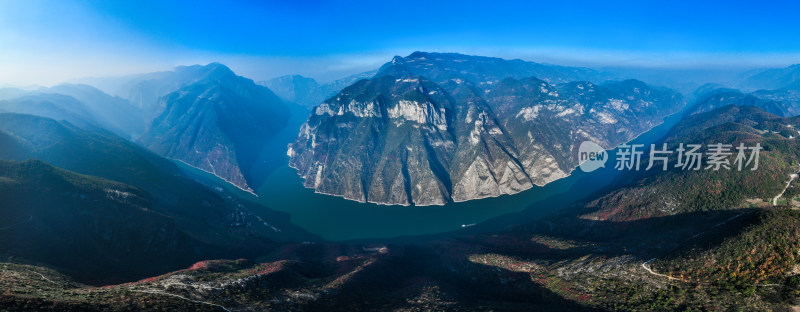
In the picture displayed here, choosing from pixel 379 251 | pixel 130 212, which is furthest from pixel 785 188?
pixel 130 212

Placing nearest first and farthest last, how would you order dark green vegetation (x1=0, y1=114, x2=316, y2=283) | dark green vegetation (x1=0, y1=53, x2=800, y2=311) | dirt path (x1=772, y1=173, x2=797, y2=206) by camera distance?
dark green vegetation (x1=0, y1=53, x2=800, y2=311), dark green vegetation (x1=0, y1=114, x2=316, y2=283), dirt path (x1=772, y1=173, x2=797, y2=206)

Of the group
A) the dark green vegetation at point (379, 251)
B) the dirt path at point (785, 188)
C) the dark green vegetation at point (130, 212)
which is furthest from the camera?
the dirt path at point (785, 188)

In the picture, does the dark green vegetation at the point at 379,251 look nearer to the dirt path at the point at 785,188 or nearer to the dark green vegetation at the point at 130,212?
the dirt path at the point at 785,188

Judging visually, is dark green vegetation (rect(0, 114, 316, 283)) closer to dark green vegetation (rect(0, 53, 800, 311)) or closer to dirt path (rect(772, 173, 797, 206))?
dark green vegetation (rect(0, 53, 800, 311))

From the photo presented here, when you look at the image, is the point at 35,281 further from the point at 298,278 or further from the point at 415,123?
the point at 415,123

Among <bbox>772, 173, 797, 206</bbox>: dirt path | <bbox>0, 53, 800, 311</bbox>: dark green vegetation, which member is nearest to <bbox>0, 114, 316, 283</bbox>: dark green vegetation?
Answer: <bbox>0, 53, 800, 311</bbox>: dark green vegetation

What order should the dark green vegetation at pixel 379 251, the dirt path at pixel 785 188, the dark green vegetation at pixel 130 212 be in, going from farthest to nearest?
the dirt path at pixel 785 188 → the dark green vegetation at pixel 130 212 → the dark green vegetation at pixel 379 251

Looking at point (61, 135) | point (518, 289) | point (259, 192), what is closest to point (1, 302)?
point (518, 289)

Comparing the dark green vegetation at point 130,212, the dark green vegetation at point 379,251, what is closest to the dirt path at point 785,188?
the dark green vegetation at point 379,251

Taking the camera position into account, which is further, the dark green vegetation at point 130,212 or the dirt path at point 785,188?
the dirt path at point 785,188

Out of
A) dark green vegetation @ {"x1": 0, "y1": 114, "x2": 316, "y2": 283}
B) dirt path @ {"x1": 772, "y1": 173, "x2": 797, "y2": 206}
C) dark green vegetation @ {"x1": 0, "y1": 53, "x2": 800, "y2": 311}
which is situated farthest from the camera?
dirt path @ {"x1": 772, "y1": 173, "x2": 797, "y2": 206}

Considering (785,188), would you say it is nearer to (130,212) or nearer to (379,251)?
(379,251)
